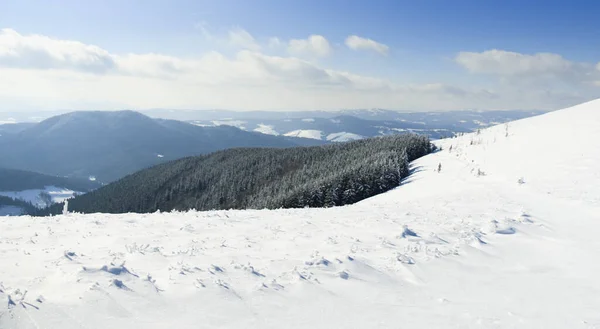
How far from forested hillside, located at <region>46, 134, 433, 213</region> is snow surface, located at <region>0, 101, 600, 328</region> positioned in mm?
39291

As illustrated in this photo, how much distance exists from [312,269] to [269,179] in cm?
10725

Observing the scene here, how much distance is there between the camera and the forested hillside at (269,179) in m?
59.8

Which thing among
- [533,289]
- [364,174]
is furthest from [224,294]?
[364,174]

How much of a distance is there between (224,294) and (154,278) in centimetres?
220

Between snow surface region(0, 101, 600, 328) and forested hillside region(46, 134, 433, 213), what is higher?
snow surface region(0, 101, 600, 328)

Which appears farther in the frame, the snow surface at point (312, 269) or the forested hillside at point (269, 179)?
the forested hillside at point (269, 179)

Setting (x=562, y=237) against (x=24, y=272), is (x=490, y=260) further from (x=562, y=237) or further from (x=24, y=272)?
(x=24, y=272)

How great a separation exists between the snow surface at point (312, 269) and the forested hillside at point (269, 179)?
129 ft

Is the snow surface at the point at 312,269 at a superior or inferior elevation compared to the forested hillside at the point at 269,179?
superior

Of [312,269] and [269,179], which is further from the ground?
[312,269]

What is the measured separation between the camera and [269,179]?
383 feet

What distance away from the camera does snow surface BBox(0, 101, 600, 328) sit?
7309mm

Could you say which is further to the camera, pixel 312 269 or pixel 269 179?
pixel 269 179

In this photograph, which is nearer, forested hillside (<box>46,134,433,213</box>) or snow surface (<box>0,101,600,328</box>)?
snow surface (<box>0,101,600,328</box>)
